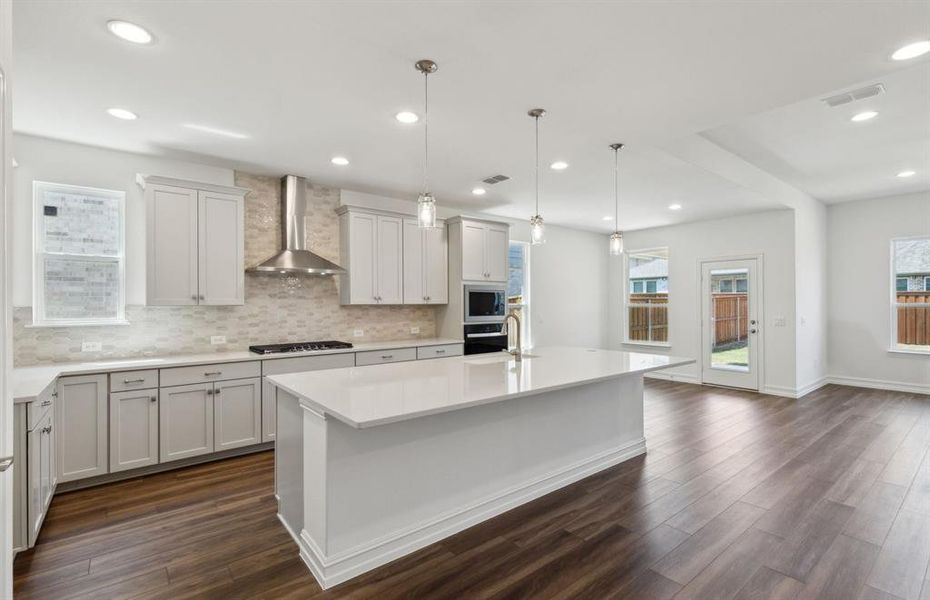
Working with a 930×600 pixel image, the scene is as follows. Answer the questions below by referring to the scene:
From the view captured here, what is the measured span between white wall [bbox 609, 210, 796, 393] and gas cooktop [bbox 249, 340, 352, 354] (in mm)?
5582

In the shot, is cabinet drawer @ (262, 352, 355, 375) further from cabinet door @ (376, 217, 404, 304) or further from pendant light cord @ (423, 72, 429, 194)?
pendant light cord @ (423, 72, 429, 194)

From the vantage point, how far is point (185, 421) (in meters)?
3.52

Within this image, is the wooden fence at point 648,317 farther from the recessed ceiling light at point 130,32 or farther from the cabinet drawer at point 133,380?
the recessed ceiling light at point 130,32

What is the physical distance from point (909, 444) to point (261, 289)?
6.37 m

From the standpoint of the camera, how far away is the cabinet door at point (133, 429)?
3248 mm

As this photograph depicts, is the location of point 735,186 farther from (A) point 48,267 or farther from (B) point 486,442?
(A) point 48,267

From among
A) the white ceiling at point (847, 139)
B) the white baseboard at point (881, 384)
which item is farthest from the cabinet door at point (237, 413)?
the white baseboard at point (881, 384)

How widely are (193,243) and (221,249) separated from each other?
226 mm

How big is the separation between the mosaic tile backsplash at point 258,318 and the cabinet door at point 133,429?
2.16 feet

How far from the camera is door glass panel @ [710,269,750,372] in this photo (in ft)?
21.8

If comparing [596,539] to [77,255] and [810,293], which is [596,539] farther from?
[810,293]

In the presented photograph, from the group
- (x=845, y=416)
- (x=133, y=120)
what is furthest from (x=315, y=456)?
(x=845, y=416)

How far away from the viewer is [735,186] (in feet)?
16.1

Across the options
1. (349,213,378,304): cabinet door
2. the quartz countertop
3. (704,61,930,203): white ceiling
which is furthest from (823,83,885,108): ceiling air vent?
(349,213,378,304): cabinet door
